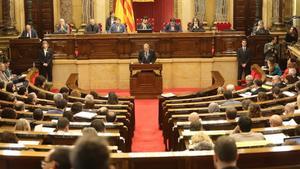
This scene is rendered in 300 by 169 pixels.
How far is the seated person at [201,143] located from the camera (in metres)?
6.51

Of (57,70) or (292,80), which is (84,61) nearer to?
(57,70)

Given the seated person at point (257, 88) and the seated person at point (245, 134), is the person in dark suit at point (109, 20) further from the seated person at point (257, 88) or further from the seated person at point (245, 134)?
the seated person at point (245, 134)

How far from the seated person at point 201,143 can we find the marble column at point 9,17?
13.9 m

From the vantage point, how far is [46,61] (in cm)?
1669

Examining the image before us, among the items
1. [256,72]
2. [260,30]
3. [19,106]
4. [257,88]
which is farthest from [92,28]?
[19,106]

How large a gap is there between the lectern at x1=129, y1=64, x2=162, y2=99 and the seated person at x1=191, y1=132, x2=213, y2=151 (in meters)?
8.78

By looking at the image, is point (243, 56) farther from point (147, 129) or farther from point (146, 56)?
point (147, 129)

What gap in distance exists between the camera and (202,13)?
20062mm

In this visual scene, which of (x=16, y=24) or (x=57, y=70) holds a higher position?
(x=16, y=24)

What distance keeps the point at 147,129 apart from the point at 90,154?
9.25 meters

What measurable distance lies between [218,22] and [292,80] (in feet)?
24.5

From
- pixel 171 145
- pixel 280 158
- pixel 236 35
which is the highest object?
pixel 236 35

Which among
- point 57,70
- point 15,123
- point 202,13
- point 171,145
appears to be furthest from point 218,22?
point 15,123

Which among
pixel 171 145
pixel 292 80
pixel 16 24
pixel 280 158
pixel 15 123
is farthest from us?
pixel 16 24
